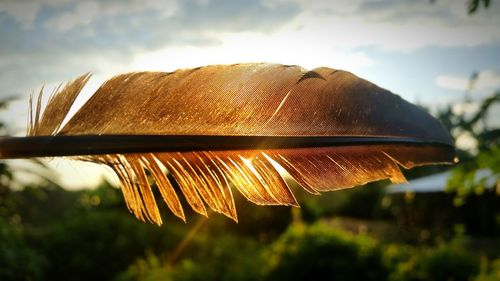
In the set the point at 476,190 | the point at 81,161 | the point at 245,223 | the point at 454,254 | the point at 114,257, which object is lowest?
the point at 245,223

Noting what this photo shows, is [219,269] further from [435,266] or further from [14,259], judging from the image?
[435,266]

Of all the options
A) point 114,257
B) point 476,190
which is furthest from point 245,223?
point 476,190

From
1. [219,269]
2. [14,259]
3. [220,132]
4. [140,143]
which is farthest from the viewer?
[219,269]

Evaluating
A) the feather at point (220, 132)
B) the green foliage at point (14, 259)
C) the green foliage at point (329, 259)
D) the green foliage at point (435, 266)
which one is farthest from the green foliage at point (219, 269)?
the feather at point (220, 132)

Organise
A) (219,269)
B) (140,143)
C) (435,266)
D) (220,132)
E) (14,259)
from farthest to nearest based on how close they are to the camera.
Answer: (219,269) → (435,266) → (14,259) → (220,132) → (140,143)

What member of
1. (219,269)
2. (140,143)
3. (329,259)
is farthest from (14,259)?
(140,143)

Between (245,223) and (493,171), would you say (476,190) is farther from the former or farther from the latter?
(245,223)

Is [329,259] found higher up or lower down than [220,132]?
lower down
